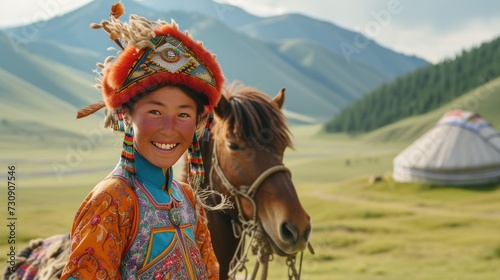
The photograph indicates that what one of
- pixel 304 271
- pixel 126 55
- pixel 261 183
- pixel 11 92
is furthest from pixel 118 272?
pixel 11 92

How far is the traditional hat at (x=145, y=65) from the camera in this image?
1.77 metres

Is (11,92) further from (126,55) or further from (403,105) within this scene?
(126,55)

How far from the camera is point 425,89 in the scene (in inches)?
2525

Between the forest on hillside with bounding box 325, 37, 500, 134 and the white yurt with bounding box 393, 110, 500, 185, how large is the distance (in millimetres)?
42229

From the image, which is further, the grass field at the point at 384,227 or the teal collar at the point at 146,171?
the grass field at the point at 384,227

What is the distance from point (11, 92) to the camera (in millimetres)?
80250

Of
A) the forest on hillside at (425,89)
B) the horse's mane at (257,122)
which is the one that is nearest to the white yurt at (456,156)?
the horse's mane at (257,122)

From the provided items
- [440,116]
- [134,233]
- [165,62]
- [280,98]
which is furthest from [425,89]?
[134,233]

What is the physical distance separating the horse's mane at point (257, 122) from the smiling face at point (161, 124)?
1.39 metres

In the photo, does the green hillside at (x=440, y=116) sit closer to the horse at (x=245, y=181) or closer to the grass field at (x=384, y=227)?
the grass field at (x=384, y=227)

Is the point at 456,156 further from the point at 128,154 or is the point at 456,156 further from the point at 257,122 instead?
the point at 128,154

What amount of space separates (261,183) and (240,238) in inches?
16.3

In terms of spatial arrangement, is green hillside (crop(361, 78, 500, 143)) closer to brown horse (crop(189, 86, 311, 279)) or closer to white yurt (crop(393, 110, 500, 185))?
white yurt (crop(393, 110, 500, 185))

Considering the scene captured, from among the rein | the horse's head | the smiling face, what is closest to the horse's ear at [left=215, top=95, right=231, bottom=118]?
the horse's head
